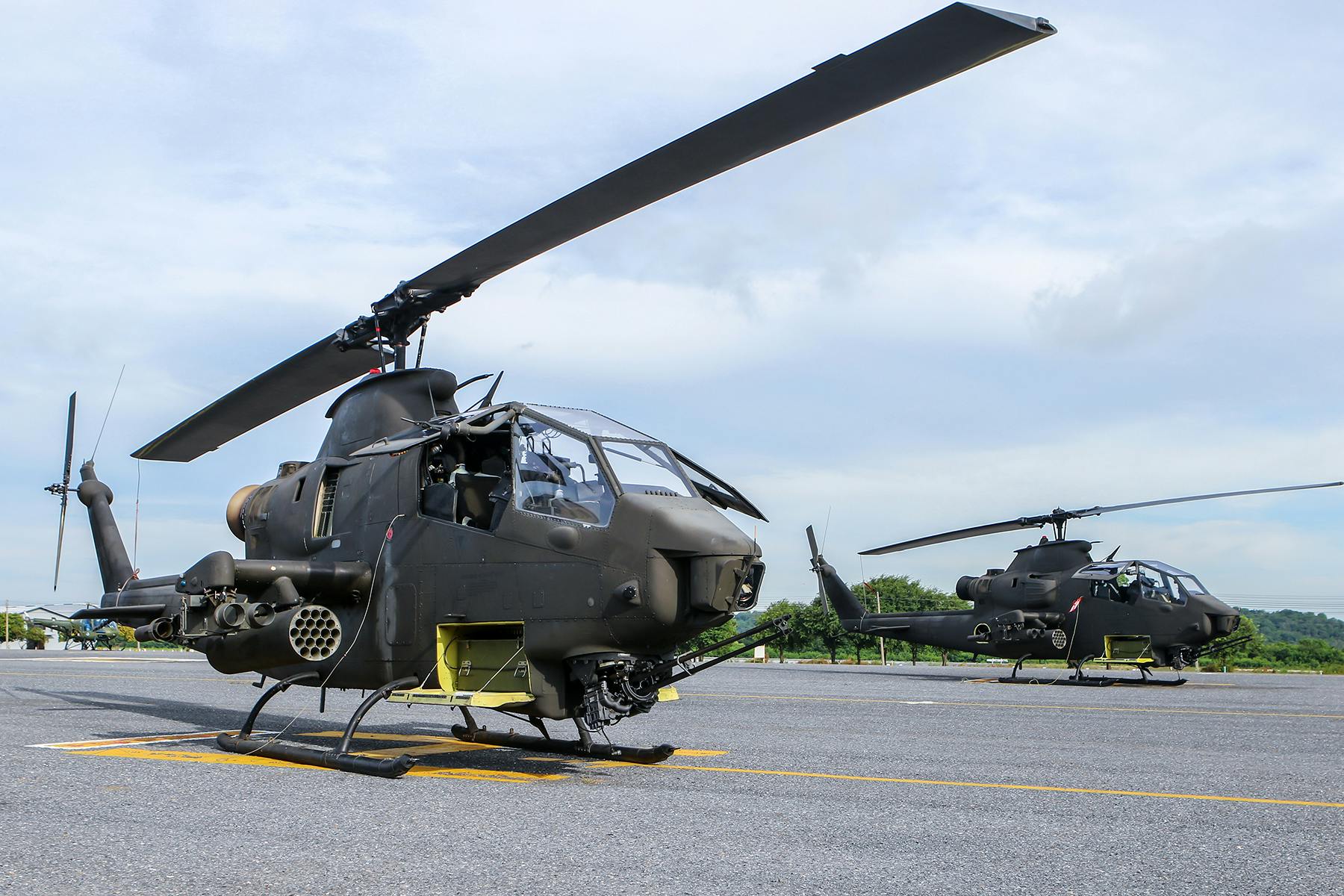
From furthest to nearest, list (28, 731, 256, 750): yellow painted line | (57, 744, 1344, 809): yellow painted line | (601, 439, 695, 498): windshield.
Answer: (28, 731, 256, 750): yellow painted line
(601, 439, 695, 498): windshield
(57, 744, 1344, 809): yellow painted line

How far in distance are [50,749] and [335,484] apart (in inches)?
139

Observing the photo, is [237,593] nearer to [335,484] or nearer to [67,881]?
[335,484]

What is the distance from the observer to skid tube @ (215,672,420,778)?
838cm

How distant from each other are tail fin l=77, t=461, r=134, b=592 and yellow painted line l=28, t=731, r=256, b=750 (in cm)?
298

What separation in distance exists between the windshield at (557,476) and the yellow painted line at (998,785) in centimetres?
264

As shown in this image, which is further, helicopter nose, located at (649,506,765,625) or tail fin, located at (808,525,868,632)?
tail fin, located at (808,525,868,632)

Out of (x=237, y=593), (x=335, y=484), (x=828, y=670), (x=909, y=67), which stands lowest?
(x=828, y=670)

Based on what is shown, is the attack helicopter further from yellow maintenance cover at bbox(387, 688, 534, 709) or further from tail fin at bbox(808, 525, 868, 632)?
yellow maintenance cover at bbox(387, 688, 534, 709)

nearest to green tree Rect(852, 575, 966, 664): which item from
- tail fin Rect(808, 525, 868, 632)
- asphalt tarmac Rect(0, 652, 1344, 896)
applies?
tail fin Rect(808, 525, 868, 632)

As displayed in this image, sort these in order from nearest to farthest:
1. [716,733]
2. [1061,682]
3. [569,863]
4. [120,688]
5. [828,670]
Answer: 1. [569,863]
2. [716,733]
3. [120,688]
4. [1061,682]
5. [828,670]

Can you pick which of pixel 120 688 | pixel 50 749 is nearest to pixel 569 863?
pixel 50 749

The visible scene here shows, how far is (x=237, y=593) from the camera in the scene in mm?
9766

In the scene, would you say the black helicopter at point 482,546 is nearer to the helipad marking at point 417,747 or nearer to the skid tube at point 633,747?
the skid tube at point 633,747

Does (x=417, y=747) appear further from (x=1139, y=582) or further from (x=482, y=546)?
(x=1139, y=582)
